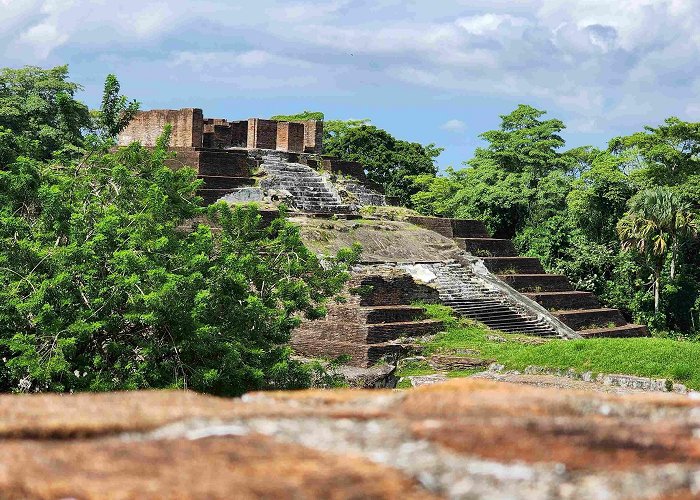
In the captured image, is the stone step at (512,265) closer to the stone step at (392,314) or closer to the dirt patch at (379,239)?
the dirt patch at (379,239)

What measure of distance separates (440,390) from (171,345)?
8634 mm

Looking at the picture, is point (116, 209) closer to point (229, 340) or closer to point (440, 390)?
point (229, 340)

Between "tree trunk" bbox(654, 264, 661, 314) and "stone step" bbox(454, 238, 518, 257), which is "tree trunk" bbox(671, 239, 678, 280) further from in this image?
"stone step" bbox(454, 238, 518, 257)

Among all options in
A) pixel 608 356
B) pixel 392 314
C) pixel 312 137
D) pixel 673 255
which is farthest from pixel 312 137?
pixel 608 356

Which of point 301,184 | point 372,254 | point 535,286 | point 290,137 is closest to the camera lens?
point 372,254

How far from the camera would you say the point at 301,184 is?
23984mm

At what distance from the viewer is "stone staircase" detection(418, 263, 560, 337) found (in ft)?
66.1

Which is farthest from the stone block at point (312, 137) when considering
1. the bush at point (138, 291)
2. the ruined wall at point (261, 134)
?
the bush at point (138, 291)

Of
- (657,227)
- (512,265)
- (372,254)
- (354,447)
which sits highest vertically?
(657,227)

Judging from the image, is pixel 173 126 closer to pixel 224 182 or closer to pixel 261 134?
pixel 261 134

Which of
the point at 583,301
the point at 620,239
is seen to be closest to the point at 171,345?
the point at 583,301

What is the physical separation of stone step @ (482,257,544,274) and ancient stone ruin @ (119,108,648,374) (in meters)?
0.03

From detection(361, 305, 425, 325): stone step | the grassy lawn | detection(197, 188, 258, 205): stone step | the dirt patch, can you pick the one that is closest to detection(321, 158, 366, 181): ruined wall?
the dirt patch

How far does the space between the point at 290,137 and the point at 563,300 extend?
28.4ft
